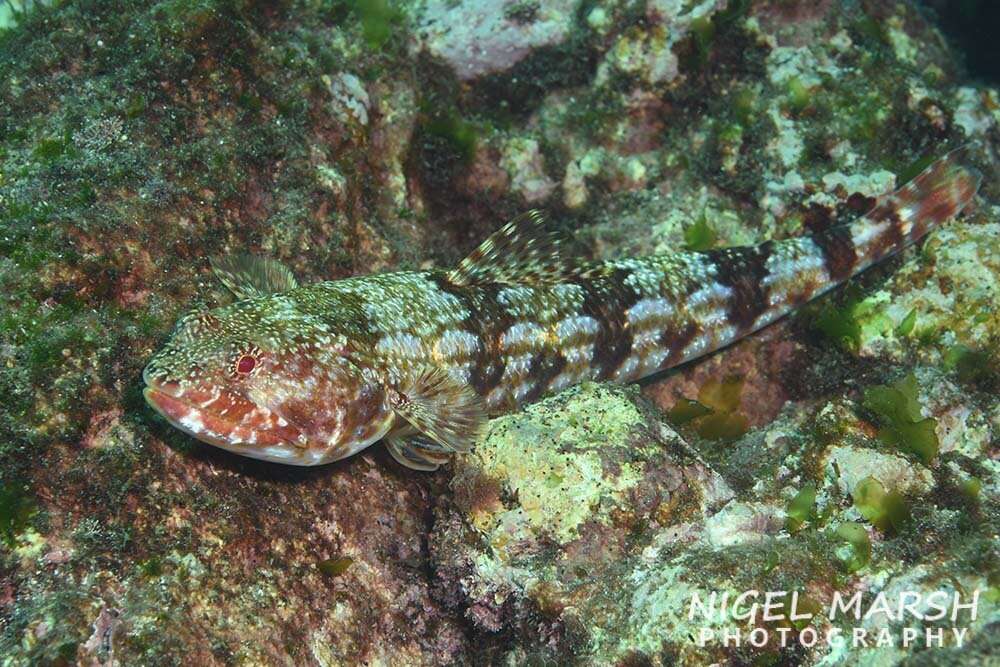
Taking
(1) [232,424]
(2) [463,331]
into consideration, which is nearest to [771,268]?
(2) [463,331]

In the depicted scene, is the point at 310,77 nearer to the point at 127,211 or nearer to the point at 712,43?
the point at 127,211

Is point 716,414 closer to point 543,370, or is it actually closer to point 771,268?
point 771,268

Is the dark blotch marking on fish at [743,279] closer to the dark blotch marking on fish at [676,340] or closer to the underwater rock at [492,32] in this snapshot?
the dark blotch marking on fish at [676,340]

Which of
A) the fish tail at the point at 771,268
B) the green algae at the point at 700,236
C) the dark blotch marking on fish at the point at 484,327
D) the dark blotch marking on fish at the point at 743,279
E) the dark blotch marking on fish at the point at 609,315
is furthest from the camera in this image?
the green algae at the point at 700,236

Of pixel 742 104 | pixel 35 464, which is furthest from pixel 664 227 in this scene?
pixel 35 464

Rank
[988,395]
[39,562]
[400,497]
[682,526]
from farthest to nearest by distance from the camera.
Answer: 1. [988,395]
2. [400,497]
3. [682,526]
4. [39,562]

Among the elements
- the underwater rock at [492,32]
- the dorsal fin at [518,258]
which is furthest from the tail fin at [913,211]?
the underwater rock at [492,32]

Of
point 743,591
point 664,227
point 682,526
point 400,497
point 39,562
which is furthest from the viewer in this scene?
point 664,227
